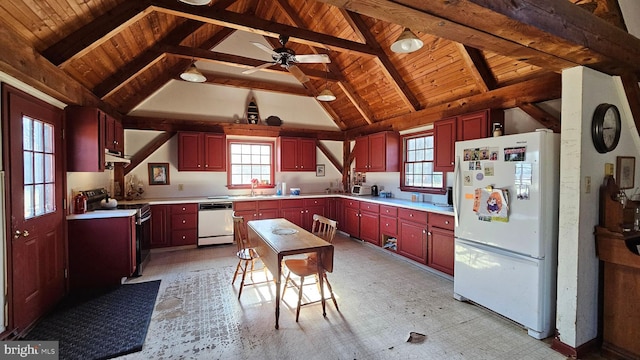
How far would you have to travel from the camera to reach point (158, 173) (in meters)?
5.54

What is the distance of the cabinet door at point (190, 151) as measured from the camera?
5.45 m

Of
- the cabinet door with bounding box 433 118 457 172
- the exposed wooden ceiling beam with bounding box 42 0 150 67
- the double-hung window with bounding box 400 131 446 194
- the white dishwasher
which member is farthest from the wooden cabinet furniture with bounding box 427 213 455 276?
the exposed wooden ceiling beam with bounding box 42 0 150 67

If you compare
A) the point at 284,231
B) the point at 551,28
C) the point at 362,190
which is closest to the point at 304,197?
the point at 362,190

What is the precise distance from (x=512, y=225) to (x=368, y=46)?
319 cm

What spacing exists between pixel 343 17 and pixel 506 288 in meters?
4.16

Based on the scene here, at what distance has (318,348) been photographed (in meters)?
2.33

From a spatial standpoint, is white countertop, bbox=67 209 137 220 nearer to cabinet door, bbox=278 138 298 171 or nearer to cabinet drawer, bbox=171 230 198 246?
cabinet drawer, bbox=171 230 198 246

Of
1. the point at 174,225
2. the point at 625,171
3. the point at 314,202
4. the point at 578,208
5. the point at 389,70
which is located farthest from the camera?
the point at 314,202

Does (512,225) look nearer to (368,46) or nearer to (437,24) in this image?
(437,24)

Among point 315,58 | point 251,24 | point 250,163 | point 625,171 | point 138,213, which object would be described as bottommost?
point 138,213

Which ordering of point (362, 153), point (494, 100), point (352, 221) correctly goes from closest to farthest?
point (494, 100) → point (352, 221) → point (362, 153)

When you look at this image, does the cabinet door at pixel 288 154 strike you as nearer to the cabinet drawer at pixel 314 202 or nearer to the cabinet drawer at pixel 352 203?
the cabinet drawer at pixel 314 202

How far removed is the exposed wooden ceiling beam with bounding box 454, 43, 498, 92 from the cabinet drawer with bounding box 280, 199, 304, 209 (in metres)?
3.93

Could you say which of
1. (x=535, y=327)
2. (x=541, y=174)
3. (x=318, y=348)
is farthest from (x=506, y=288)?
(x=318, y=348)
